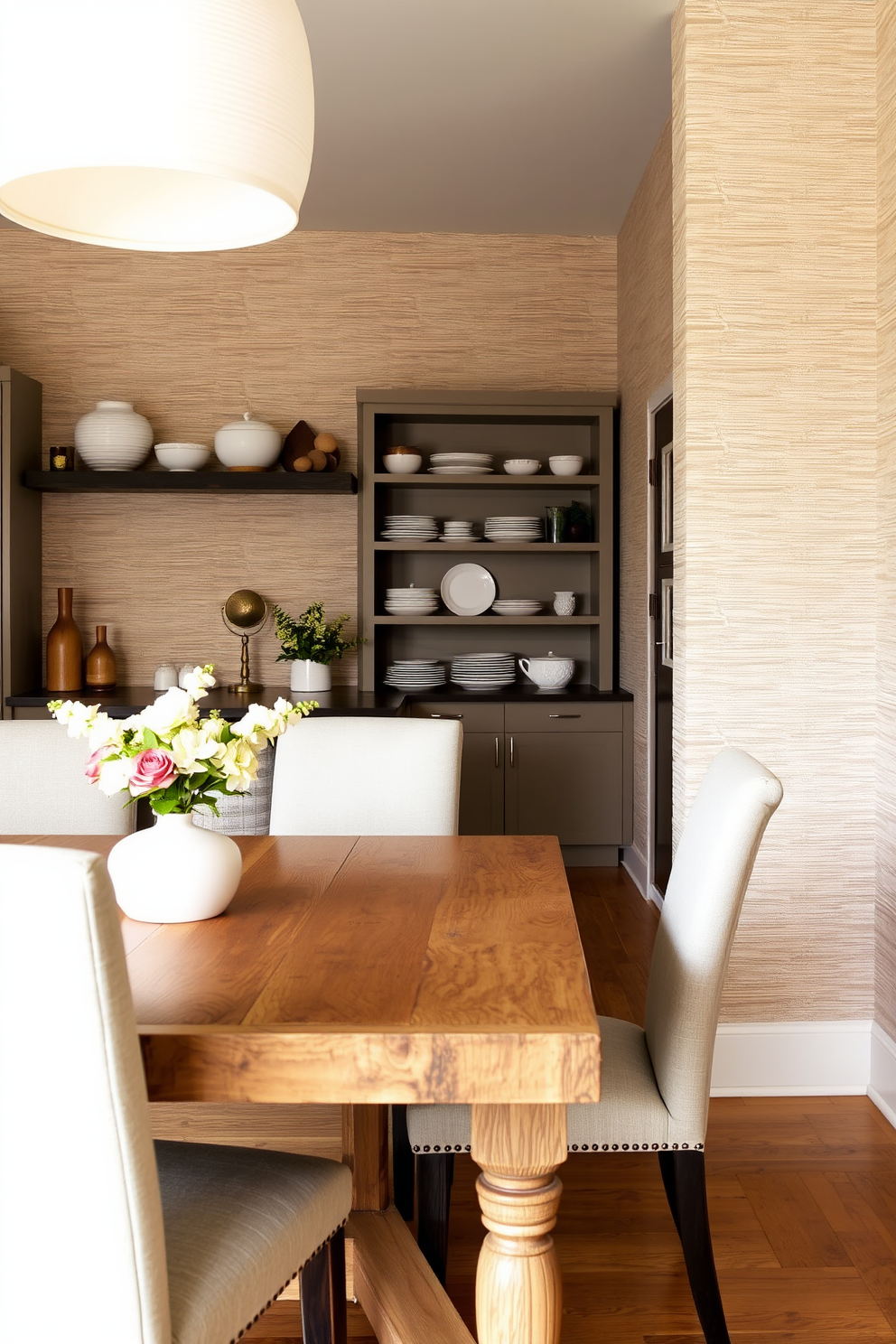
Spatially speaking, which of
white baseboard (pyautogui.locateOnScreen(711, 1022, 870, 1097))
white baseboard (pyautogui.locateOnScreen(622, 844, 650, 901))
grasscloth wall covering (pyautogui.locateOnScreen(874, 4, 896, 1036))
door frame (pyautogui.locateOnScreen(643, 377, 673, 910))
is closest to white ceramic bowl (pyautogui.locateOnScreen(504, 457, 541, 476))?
door frame (pyautogui.locateOnScreen(643, 377, 673, 910))

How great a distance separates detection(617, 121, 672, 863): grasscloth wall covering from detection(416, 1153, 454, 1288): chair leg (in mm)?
2722

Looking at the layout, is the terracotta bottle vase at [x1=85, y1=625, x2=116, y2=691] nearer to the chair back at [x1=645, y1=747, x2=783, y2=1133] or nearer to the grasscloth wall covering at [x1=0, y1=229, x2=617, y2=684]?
the grasscloth wall covering at [x1=0, y1=229, x2=617, y2=684]

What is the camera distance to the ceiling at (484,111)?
10.3ft

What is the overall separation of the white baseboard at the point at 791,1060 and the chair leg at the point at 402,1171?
2.93ft

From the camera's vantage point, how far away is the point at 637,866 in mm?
4438

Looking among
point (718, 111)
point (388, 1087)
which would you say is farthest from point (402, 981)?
point (718, 111)

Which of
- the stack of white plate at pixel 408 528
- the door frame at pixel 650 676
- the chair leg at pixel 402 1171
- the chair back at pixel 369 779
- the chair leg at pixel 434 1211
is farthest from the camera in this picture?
the stack of white plate at pixel 408 528

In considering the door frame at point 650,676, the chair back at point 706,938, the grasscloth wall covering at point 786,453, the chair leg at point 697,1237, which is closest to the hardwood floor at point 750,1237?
the chair leg at point 697,1237

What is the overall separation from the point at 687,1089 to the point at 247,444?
11.9ft

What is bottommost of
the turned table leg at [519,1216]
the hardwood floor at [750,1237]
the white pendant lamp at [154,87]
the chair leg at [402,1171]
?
the hardwood floor at [750,1237]

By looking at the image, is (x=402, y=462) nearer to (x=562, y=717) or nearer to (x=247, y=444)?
(x=247, y=444)

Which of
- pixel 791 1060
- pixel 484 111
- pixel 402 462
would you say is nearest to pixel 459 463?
pixel 402 462

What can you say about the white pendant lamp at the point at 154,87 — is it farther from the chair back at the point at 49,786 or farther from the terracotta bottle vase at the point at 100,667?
the terracotta bottle vase at the point at 100,667

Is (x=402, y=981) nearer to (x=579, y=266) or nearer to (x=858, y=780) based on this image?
(x=858, y=780)
